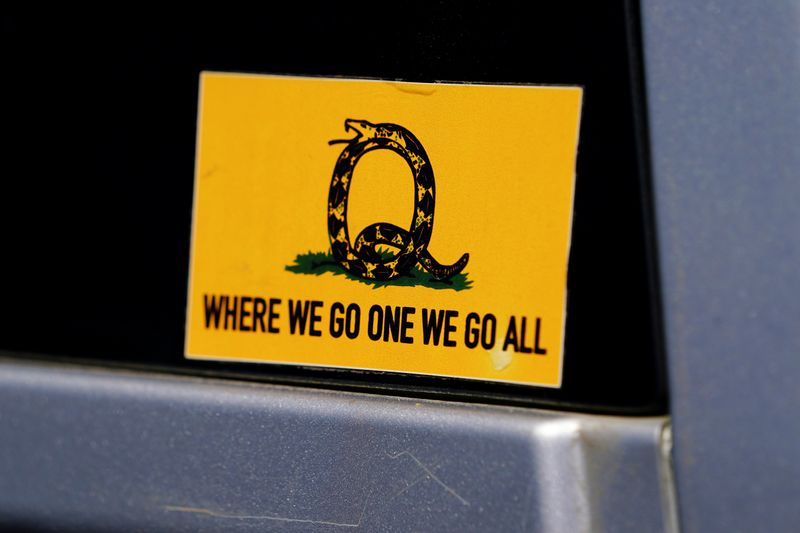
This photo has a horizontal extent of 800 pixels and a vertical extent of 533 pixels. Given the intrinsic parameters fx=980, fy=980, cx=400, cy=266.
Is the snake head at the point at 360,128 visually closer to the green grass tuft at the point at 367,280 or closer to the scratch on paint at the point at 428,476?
the green grass tuft at the point at 367,280

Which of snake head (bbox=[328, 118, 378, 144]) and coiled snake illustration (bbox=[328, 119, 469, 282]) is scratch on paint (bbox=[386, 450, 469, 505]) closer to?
coiled snake illustration (bbox=[328, 119, 469, 282])

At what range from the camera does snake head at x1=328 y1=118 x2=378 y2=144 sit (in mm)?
922

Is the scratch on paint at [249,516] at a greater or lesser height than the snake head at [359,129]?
lesser

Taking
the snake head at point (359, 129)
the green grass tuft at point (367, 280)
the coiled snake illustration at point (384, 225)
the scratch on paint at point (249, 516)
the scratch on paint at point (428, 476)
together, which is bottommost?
the scratch on paint at point (249, 516)

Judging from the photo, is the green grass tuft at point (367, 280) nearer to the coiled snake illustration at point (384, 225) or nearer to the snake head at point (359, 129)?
the coiled snake illustration at point (384, 225)

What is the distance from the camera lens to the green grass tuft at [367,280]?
0.90m

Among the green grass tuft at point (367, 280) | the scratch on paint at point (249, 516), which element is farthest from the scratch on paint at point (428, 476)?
the green grass tuft at point (367, 280)

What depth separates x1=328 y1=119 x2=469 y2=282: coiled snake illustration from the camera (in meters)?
0.91

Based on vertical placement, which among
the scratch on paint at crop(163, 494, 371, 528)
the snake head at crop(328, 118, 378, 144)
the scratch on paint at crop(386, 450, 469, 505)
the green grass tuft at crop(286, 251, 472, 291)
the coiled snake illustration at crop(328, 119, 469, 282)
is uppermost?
the snake head at crop(328, 118, 378, 144)

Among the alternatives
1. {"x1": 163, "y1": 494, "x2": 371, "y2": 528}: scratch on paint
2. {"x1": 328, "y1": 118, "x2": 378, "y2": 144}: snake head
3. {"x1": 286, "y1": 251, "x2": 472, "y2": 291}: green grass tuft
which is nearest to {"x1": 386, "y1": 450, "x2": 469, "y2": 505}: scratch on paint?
{"x1": 163, "y1": 494, "x2": 371, "y2": 528}: scratch on paint

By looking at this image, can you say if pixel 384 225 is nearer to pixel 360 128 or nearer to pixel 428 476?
pixel 360 128

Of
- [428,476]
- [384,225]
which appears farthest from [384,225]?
[428,476]

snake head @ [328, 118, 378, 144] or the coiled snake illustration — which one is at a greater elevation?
snake head @ [328, 118, 378, 144]

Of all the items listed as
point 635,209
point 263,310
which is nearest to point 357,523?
point 263,310
